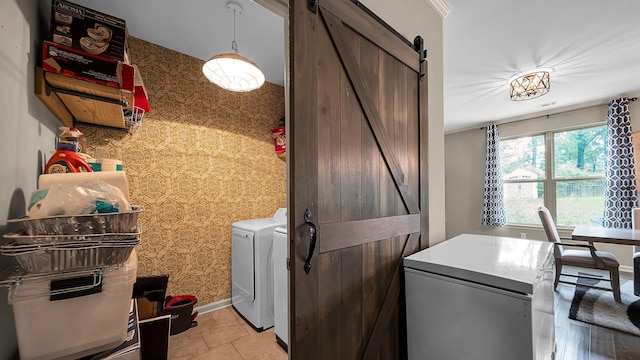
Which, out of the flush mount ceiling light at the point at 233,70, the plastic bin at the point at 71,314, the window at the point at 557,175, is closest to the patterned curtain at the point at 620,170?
the window at the point at 557,175

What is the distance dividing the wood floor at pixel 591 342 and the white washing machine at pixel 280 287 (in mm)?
2078

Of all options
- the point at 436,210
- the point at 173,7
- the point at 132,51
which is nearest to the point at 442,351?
the point at 436,210

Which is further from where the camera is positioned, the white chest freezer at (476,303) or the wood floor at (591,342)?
the wood floor at (591,342)

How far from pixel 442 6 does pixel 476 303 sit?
6.74ft

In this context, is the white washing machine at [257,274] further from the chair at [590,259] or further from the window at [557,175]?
the window at [557,175]

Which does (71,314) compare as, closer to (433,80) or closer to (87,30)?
(87,30)

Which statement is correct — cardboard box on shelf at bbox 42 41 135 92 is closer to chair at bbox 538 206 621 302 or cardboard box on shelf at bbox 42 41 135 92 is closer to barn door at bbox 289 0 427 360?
barn door at bbox 289 0 427 360

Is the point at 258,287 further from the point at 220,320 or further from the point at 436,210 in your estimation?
the point at 436,210

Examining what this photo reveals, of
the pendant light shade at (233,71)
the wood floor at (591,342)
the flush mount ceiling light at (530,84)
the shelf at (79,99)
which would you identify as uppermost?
the flush mount ceiling light at (530,84)

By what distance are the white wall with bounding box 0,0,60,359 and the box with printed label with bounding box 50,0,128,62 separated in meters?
0.07

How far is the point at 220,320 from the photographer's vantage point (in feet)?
7.40

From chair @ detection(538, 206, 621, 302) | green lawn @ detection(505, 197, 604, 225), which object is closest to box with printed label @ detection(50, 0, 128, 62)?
chair @ detection(538, 206, 621, 302)

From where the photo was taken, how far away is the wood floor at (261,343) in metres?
1.78

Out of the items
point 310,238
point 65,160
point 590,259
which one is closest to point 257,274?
point 310,238
